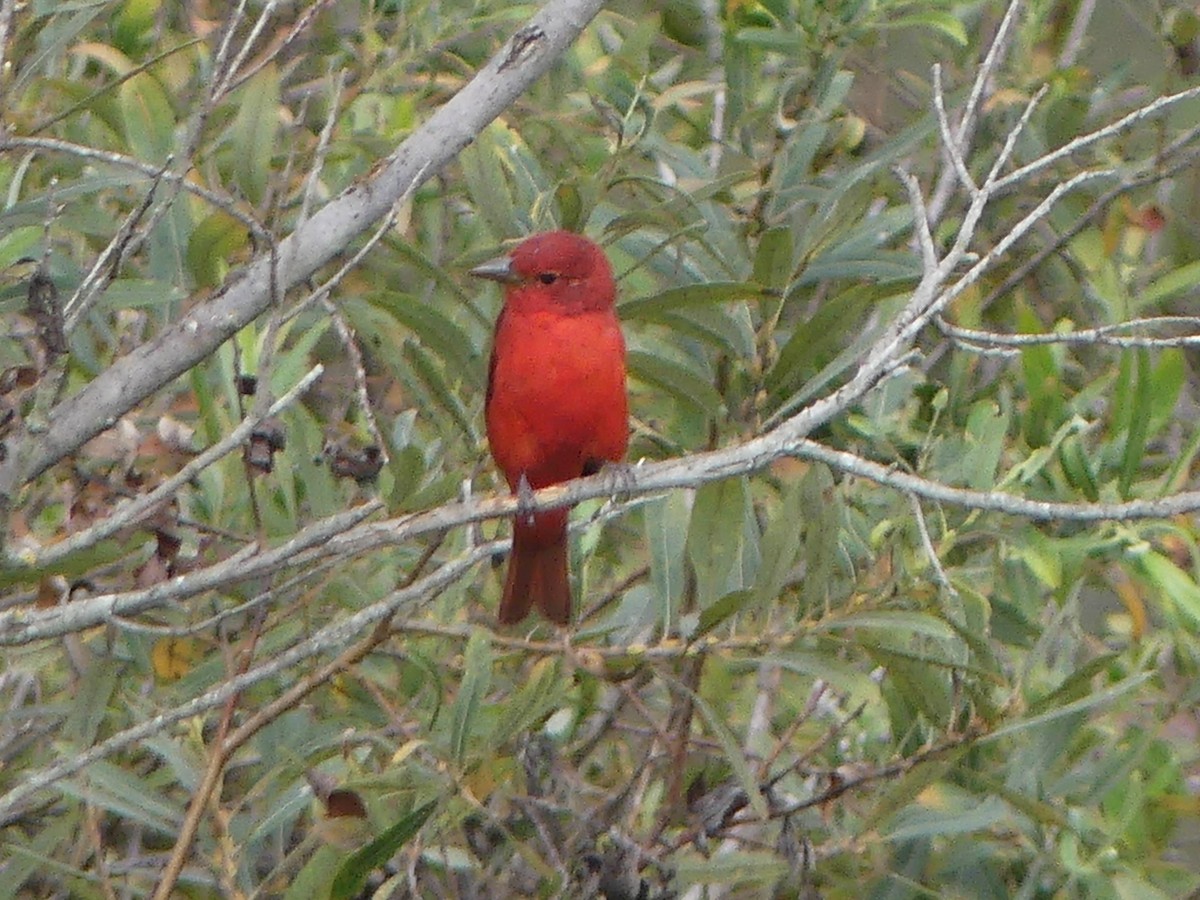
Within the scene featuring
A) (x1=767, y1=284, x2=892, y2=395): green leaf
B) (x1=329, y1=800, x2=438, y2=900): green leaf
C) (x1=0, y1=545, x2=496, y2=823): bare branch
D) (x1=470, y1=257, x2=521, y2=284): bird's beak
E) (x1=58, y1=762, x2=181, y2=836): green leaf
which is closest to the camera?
(x1=0, y1=545, x2=496, y2=823): bare branch

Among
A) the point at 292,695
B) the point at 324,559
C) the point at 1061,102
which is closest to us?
the point at 292,695

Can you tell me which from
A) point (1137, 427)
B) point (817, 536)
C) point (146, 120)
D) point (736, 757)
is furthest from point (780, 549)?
point (146, 120)

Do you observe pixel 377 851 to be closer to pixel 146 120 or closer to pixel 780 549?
pixel 780 549

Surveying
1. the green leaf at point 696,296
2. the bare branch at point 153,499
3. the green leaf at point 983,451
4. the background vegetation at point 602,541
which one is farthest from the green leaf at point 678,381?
the bare branch at point 153,499

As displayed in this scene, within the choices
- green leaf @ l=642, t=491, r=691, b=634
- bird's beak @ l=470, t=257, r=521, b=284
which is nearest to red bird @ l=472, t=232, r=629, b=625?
bird's beak @ l=470, t=257, r=521, b=284

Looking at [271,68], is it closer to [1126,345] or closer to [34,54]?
[34,54]

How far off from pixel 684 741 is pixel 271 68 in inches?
58.9

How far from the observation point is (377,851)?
9.88ft

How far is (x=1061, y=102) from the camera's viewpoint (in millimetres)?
4727

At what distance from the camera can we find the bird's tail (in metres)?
3.79

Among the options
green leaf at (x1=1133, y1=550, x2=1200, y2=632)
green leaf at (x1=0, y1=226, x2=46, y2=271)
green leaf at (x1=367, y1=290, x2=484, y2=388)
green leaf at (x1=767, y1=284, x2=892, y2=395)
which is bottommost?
green leaf at (x1=1133, y1=550, x2=1200, y2=632)

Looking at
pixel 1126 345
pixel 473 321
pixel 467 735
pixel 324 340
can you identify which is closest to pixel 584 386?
pixel 473 321

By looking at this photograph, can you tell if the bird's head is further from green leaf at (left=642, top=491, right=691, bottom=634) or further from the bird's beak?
green leaf at (left=642, top=491, right=691, bottom=634)

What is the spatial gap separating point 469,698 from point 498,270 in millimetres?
1208
